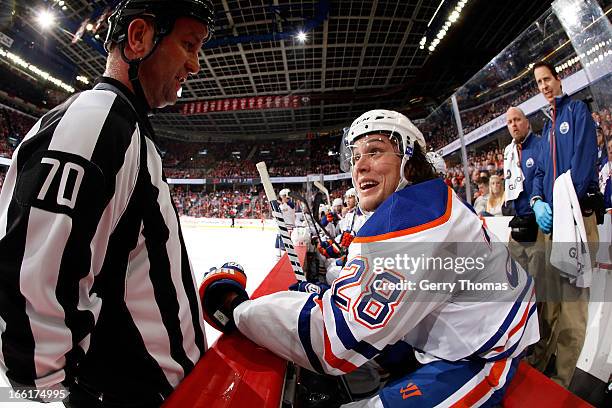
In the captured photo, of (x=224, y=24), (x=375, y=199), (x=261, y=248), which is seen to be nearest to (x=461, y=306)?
(x=375, y=199)

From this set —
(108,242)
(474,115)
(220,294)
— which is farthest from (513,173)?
(108,242)

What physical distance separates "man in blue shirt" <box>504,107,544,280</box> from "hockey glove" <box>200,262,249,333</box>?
7.00 feet

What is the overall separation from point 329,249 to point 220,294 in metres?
2.86

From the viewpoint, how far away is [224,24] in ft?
32.8

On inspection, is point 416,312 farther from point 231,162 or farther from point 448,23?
point 231,162

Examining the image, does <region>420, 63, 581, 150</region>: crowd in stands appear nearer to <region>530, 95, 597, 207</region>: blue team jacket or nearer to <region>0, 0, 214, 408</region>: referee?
<region>530, 95, 597, 207</region>: blue team jacket

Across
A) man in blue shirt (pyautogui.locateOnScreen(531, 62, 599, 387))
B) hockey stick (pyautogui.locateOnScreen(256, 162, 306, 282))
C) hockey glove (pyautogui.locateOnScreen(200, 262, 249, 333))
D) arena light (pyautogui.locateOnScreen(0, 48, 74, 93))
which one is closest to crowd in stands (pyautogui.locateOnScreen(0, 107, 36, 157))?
arena light (pyautogui.locateOnScreen(0, 48, 74, 93))

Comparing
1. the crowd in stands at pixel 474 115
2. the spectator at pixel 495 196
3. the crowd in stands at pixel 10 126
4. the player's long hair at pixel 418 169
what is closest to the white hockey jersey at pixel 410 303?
the player's long hair at pixel 418 169

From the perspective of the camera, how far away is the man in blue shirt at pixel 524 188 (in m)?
2.19

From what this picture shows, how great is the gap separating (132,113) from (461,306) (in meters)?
1.04

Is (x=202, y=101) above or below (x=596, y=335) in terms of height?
above

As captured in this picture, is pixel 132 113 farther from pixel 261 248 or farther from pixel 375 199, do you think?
pixel 261 248

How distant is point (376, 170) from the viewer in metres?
1.22

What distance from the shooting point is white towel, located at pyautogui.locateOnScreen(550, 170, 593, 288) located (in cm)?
165
